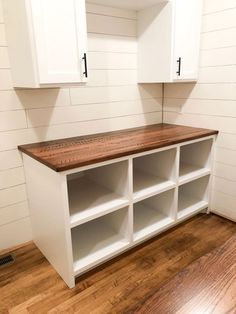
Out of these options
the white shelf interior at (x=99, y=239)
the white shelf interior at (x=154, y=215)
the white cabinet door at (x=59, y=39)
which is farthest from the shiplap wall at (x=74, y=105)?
the white shelf interior at (x=154, y=215)

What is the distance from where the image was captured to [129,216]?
183cm

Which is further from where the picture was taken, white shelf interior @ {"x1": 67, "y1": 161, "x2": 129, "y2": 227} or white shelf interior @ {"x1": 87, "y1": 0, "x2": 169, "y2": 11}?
white shelf interior @ {"x1": 87, "y1": 0, "x2": 169, "y2": 11}

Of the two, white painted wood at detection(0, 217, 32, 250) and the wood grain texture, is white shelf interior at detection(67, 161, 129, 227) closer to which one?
white painted wood at detection(0, 217, 32, 250)

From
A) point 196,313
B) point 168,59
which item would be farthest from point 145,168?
point 196,313

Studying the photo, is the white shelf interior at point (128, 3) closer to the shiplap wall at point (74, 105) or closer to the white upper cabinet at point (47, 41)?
the shiplap wall at point (74, 105)

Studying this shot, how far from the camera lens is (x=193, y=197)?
2.58m

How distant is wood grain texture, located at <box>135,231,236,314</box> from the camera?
709 mm

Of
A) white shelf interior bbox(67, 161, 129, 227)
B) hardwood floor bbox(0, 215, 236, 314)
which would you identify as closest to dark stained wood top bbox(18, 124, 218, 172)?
white shelf interior bbox(67, 161, 129, 227)

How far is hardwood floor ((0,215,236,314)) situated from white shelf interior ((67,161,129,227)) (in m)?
0.45

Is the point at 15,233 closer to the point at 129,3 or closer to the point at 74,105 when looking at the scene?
the point at 74,105

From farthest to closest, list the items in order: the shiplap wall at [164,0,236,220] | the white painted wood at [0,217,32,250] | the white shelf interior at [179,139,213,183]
Answer: the white shelf interior at [179,139,213,183] → the shiplap wall at [164,0,236,220] → the white painted wood at [0,217,32,250]

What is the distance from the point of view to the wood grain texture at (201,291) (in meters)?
0.71

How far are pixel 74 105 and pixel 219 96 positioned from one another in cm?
124

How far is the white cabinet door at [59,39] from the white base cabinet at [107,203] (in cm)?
58
